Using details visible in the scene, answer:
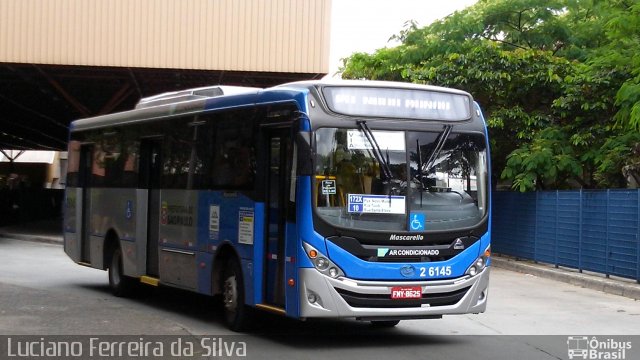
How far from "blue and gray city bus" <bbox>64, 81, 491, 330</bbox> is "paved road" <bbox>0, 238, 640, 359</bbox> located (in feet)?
1.48

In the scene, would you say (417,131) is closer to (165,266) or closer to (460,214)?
(460,214)

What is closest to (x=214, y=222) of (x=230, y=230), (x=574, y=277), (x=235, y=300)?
(x=230, y=230)

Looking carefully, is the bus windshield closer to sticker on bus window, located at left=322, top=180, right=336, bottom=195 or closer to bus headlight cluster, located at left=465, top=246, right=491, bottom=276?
sticker on bus window, located at left=322, top=180, right=336, bottom=195

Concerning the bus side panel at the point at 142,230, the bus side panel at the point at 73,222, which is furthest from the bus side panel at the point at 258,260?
the bus side panel at the point at 73,222

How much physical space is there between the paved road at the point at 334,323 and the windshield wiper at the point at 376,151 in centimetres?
199

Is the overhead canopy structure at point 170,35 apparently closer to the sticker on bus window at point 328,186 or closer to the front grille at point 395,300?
the front grille at point 395,300

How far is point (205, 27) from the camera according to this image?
26953mm

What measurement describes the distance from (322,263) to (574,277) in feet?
36.9

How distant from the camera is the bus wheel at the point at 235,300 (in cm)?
1103

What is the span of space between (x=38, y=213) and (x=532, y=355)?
121 feet

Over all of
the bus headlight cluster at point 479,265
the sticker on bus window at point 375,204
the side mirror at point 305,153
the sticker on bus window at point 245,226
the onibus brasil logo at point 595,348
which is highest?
the side mirror at point 305,153

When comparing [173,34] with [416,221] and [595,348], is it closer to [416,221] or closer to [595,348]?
[416,221]

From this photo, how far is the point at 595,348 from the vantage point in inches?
423

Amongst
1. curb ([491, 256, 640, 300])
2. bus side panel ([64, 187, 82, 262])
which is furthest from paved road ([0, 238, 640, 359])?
bus side panel ([64, 187, 82, 262])
